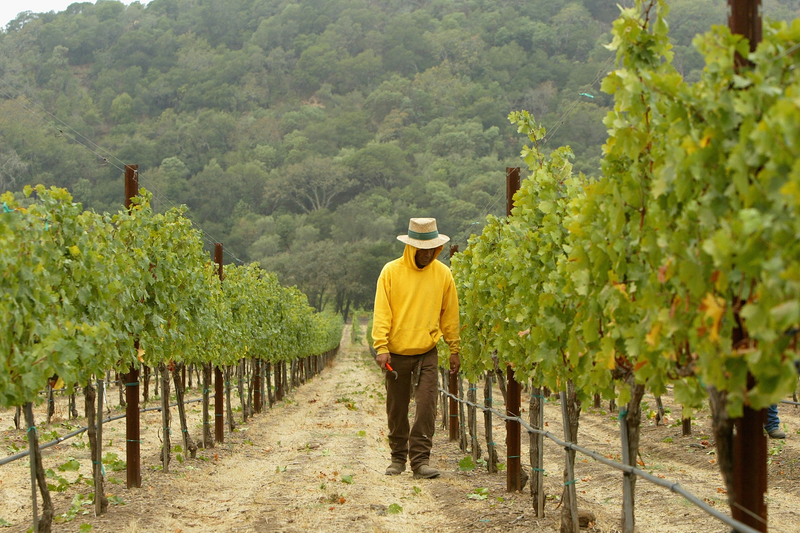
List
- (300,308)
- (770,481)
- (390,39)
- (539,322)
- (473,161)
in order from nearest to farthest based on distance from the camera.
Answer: (539,322)
(770,481)
(300,308)
(473,161)
(390,39)

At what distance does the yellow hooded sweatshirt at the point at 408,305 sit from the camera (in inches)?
279

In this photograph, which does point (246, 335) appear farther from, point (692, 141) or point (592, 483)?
point (692, 141)

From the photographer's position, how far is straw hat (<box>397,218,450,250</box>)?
6.92 meters

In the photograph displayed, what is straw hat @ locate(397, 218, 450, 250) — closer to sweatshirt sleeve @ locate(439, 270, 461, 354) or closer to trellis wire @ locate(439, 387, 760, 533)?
sweatshirt sleeve @ locate(439, 270, 461, 354)

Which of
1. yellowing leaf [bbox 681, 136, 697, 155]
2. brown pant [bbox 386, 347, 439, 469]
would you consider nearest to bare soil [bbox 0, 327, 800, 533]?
brown pant [bbox 386, 347, 439, 469]

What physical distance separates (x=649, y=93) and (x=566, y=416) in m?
2.75

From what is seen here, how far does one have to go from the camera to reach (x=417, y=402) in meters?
7.14

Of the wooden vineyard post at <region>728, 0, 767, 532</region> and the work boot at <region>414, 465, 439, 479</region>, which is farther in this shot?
the work boot at <region>414, 465, 439, 479</region>

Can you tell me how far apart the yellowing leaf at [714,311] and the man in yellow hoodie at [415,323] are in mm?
4481

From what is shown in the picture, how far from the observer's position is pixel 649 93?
3.26 metres

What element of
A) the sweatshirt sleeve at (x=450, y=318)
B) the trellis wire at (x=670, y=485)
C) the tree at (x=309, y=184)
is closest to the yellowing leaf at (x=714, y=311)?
the trellis wire at (x=670, y=485)

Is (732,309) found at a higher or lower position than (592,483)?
higher

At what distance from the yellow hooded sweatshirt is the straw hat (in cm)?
10

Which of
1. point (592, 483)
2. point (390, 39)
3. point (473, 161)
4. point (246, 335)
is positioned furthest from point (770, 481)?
point (390, 39)
